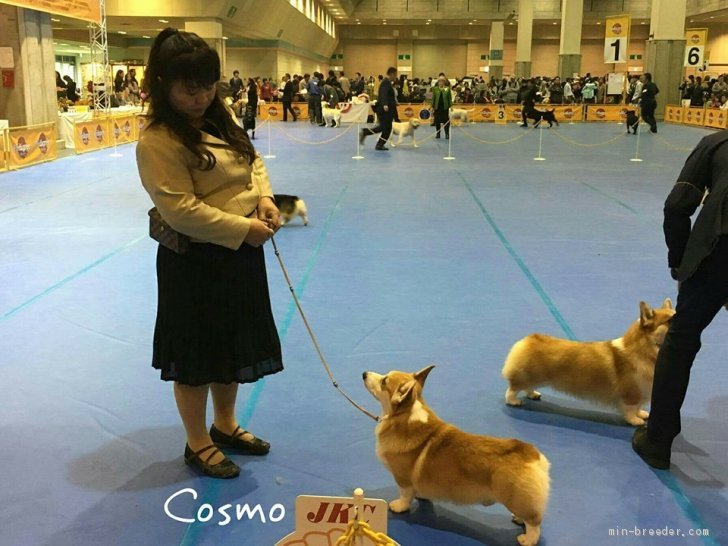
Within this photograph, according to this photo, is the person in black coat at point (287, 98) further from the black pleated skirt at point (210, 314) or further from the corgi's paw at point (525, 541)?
the corgi's paw at point (525, 541)

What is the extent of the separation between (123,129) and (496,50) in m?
32.2

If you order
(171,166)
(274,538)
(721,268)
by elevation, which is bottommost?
(274,538)

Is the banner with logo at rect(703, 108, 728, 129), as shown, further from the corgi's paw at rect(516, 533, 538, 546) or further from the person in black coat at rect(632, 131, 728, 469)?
the corgi's paw at rect(516, 533, 538, 546)

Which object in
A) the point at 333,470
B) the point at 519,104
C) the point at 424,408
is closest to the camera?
the point at 424,408

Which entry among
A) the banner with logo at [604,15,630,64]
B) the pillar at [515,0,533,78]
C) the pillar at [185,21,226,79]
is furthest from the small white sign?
the pillar at [515,0,533,78]

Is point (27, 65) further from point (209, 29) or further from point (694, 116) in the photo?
point (694, 116)

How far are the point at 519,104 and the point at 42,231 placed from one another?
2676 centimetres

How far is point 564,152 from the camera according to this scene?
17734mm

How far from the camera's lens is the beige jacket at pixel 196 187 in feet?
8.63

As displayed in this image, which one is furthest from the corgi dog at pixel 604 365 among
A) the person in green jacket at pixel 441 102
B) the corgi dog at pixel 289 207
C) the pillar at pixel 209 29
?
the pillar at pixel 209 29

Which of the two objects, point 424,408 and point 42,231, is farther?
point 42,231

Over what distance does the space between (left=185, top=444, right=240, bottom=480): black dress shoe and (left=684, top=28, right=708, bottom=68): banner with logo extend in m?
28.4

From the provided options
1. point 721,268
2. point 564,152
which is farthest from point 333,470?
point 564,152

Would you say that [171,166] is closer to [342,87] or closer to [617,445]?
[617,445]
